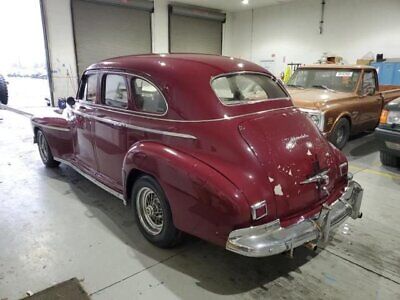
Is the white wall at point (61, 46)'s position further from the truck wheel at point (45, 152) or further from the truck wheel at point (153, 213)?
the truck wheel at point (153, 213)

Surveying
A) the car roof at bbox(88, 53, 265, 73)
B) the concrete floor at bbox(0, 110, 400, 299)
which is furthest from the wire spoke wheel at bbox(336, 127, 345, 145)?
the car roof at bbox(88, 53, 265, 73)

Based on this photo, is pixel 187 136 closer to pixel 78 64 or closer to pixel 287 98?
pixel 287 98

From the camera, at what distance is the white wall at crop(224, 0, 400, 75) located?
10664 mm

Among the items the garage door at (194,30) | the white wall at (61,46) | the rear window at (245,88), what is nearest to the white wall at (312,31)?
the garage door at (194,30)

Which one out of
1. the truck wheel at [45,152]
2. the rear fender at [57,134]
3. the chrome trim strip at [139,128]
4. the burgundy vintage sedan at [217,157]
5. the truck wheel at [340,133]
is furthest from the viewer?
the truck wheel at [340,133]

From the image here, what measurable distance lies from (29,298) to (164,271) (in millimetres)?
963

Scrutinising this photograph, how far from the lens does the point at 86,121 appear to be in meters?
3.65

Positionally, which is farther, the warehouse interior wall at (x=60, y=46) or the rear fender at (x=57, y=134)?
the warehouse interior wall at (x=60, y=46)

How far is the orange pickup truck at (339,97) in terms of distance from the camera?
550 cm

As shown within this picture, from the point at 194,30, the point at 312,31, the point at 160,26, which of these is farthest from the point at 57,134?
the point at 194,30

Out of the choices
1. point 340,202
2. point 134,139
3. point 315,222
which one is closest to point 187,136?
point 134,139

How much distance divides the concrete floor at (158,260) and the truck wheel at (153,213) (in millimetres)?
114

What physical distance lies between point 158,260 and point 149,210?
18.0 inches

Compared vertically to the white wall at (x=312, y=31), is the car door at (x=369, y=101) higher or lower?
lower
